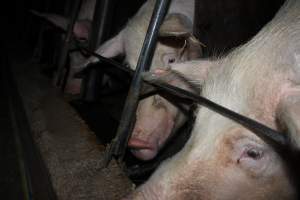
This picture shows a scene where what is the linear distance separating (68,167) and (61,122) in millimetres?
645

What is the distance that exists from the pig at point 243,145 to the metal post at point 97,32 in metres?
2.17

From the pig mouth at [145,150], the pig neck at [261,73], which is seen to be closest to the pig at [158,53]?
the pig mouth at [145,150]

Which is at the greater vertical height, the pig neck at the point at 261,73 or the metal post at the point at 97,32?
the pig neck at the point at 261,73

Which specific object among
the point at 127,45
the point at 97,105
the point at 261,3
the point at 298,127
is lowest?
the point at 97,105

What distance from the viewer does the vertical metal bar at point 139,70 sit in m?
1.86

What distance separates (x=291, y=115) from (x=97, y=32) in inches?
109

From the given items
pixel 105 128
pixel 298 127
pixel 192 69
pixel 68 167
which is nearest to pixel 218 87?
pixel 192 69

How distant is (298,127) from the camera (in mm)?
1121

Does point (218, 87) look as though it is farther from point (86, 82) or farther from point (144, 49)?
point (86, 82)

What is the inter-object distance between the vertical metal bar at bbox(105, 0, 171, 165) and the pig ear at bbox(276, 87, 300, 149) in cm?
77

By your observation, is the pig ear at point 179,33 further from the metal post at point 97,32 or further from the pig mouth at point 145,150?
the metal post at point 97,32

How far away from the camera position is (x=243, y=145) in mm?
1542

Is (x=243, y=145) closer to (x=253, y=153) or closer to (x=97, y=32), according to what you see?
(x=253, y=153)

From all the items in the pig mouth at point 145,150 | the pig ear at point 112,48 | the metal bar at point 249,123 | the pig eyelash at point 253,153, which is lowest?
the pig mouth at point 145,150
